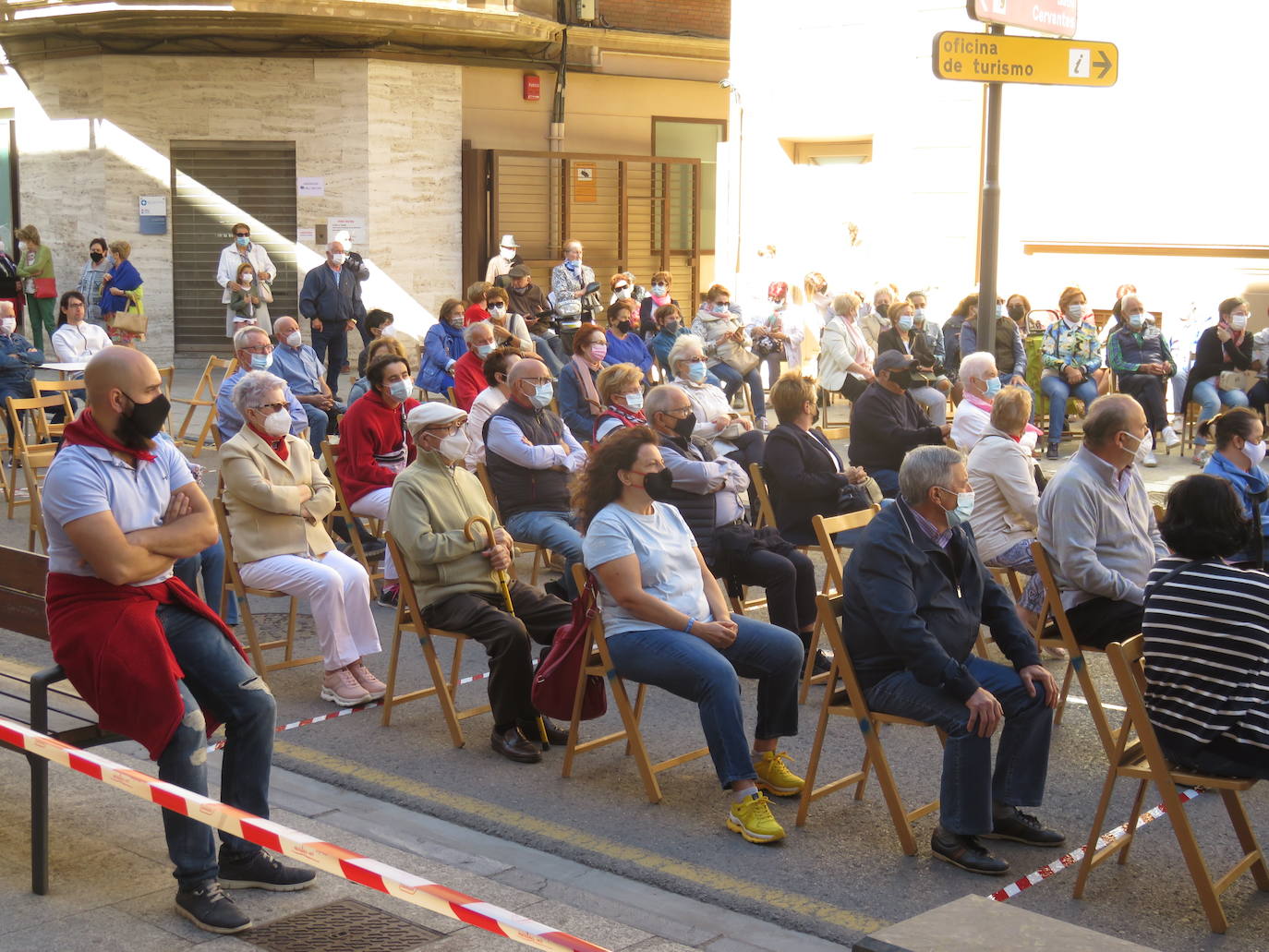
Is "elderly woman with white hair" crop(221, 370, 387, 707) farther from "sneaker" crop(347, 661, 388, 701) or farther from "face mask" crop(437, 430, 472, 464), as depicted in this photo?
"face mask" crop(437, 430, 472, 464)

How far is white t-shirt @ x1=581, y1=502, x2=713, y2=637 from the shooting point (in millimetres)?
5727

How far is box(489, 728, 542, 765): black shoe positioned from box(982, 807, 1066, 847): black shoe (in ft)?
6.13

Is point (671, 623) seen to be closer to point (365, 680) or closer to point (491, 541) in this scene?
point (491, 541)

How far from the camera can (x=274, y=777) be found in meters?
6.02

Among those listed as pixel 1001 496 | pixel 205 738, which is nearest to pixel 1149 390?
pixel 1001 496

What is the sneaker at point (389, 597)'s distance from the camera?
823 cm

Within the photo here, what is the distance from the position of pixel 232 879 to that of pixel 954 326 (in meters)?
13.3

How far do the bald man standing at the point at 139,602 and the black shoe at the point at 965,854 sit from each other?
231cm

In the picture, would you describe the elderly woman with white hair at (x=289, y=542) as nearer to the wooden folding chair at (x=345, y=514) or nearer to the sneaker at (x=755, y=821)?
the wooden folding chair at (x=345, y=514)

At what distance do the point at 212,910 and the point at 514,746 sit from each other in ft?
6.22

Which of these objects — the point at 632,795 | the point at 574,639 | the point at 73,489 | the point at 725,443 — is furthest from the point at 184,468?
the point at 725,443

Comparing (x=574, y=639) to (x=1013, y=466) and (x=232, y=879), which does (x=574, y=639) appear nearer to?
(x=232, y=879)

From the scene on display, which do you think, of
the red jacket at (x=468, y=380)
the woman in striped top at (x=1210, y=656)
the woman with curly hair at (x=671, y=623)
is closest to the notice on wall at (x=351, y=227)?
the red jacket at (x=468, y=380)

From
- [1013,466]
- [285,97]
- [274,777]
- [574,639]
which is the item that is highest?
[285,97]
